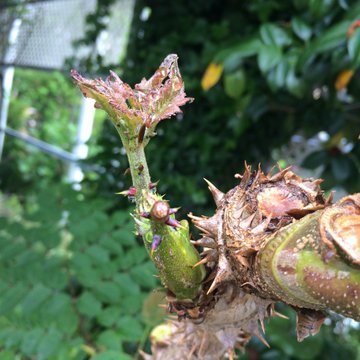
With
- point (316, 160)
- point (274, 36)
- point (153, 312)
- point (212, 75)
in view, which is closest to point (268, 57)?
point (274, 36)

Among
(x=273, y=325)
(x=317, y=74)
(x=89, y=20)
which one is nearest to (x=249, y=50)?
(x=317, y=74)

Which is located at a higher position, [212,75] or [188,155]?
[212,75]

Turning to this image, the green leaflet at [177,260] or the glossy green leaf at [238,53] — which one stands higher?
the green leaflet at [177,260]

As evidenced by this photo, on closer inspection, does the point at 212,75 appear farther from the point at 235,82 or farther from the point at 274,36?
the point at 274,36

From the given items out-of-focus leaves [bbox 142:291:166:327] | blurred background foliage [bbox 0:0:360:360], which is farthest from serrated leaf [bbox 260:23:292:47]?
out-of-focus leaves [bbox 142:291:166:327]

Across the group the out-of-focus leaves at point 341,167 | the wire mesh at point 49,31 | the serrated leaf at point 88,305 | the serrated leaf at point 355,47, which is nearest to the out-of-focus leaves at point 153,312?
the serrated leaf at point 88,305

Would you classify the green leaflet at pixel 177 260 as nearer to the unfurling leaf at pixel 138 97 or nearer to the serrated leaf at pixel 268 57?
the unfurling leaf at pixel 138 97

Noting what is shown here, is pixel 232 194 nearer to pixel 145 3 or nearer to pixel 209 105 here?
pixel 209 105

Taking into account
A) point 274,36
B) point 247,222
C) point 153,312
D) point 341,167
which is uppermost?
point 247,222
